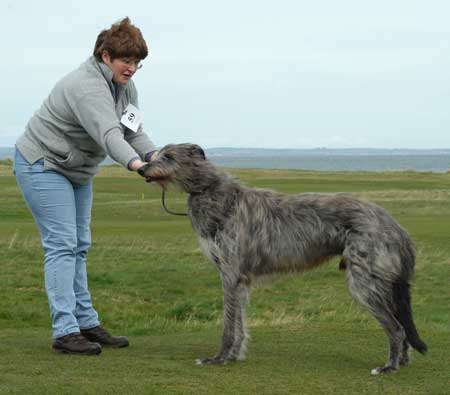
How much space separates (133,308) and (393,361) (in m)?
7.87

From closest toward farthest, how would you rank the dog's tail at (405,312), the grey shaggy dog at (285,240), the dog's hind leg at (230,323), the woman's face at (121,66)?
the grey shaggy dog at (285,240)
the dog's tail at (405,312)
the dog's hind leg at (230,323)
the woman's face at (121,66)

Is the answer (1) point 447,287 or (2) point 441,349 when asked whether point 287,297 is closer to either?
(1) point 447,287

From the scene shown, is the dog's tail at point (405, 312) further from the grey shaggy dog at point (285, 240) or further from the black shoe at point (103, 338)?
the black shoe at point (103, 338)

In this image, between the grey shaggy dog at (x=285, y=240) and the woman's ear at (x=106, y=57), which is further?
the woman's ear at (x=106, y=57)

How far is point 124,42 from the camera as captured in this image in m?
7.59

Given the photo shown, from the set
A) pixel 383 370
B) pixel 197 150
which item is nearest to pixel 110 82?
pixel 197 150

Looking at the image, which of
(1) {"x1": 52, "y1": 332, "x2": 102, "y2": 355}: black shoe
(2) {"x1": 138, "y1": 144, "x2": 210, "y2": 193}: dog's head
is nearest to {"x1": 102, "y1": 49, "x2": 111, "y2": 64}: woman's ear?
(2) {"x1": 138, "y1": 144, "x2": 210, "y2": 193}: dog's head

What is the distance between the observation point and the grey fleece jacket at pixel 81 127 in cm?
746

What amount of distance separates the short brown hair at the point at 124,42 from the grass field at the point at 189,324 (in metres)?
1.43

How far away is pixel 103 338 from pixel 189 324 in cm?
323

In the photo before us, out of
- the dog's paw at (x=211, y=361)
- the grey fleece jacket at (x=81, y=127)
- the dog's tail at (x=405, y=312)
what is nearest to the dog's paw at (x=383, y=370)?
the dog's tail at (x=405, y=312)

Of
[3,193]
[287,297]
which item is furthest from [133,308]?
[3,193]

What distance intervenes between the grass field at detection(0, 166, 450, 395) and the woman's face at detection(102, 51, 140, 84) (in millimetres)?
1189

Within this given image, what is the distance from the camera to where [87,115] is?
7520mm
